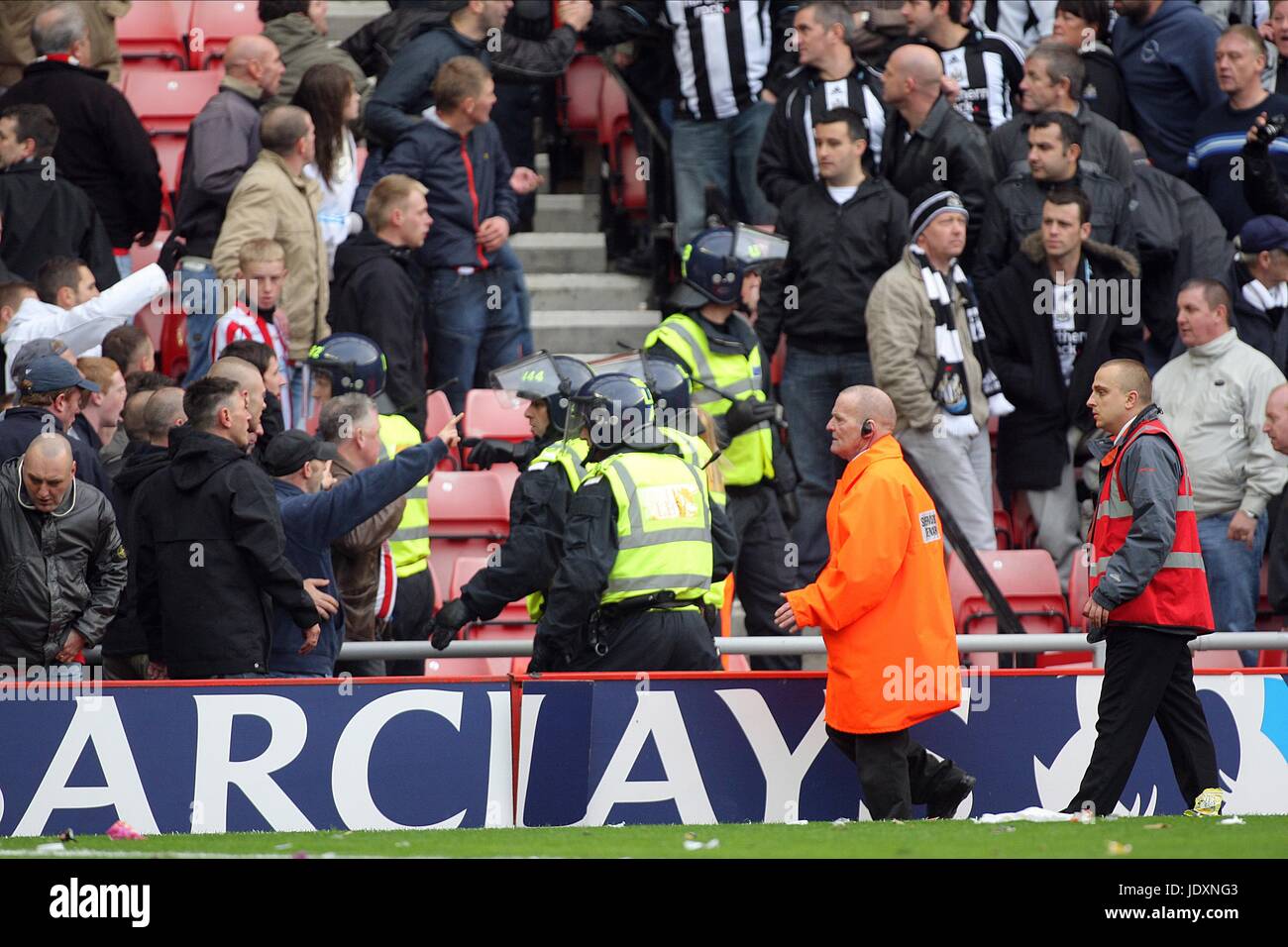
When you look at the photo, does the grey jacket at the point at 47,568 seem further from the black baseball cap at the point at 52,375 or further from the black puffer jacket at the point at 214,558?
the black baseball cap at the point at 52,375

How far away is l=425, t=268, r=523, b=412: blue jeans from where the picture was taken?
39.3 feet

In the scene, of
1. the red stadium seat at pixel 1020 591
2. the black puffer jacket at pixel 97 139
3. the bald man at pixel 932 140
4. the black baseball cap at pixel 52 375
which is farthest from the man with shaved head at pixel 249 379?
the bald man at pixel 932 140

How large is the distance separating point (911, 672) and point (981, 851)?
4.95 feet

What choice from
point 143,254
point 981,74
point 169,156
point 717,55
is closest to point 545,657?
point 717,55

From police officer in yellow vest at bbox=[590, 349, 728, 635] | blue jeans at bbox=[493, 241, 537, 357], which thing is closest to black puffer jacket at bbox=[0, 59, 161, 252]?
blue jeans at bbox=[493, 241, 537, 357]

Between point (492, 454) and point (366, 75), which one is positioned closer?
point (492, 454)

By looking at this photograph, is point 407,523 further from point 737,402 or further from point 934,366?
point 934,366

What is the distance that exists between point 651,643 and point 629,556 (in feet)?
1.31

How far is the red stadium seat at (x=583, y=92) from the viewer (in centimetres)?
1480

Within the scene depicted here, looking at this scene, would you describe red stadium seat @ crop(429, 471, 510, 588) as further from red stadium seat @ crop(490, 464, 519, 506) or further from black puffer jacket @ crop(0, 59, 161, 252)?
black puffer jacket @ crop(0, 59, 161, 252)

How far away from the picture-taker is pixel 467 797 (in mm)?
8617

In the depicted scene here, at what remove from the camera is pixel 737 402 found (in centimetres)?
1063

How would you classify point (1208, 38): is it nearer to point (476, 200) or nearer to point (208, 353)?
point (476, 200)

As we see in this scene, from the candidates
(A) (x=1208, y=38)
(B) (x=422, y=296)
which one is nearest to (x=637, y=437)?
(B) (x=422, y=296)
